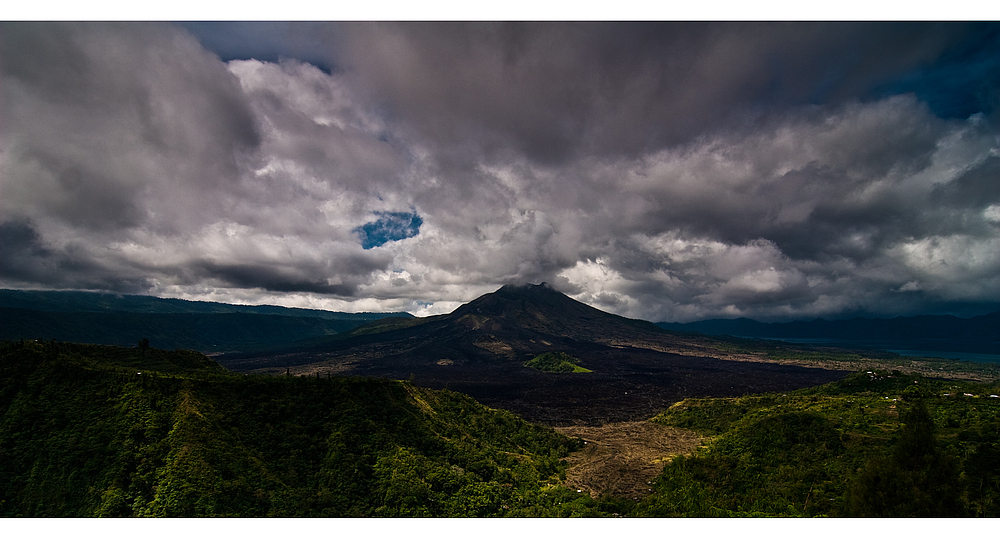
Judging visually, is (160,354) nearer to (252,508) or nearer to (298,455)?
(298,455)

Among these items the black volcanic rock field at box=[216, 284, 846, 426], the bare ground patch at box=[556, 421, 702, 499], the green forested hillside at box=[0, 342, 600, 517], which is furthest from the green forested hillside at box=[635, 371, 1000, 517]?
the black volcanic rock field at box=[216, 284, 846, 426]

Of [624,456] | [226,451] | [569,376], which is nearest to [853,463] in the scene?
[624,456]

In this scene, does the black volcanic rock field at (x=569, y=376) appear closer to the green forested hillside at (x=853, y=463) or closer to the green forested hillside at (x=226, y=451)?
the green forested hillside at (x=226, y=451)

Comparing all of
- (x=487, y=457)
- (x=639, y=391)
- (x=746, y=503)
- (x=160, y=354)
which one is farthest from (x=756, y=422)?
(x=639, y=391)

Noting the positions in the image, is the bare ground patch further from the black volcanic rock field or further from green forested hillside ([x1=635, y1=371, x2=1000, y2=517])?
the black volcanic rock field

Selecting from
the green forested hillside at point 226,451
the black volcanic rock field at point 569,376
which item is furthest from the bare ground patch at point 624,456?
the black volcanic rock field at point 569,376
